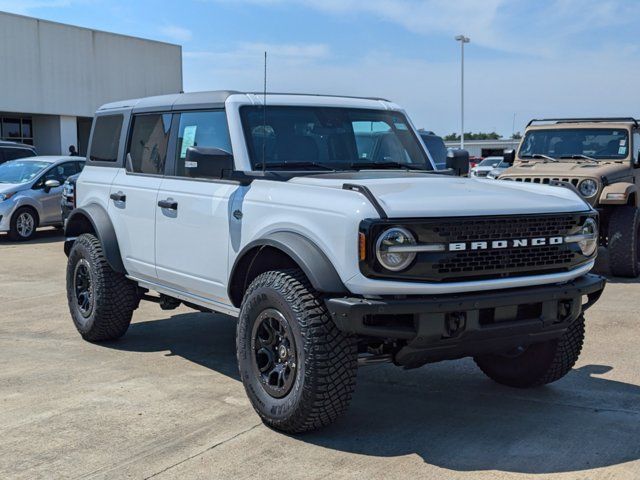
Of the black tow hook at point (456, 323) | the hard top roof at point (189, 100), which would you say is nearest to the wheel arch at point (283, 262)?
the black tow hook at point (456, 323)

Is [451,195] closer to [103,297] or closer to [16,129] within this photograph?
[103,297]

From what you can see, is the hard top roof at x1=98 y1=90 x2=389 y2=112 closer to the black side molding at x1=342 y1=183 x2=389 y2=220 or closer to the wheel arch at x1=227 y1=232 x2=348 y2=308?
the wheel arch at x1=227 y1=232 x2=348 y2=308

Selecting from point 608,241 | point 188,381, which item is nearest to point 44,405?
point 188,381

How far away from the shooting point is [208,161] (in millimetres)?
4965

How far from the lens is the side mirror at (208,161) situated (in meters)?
4.95

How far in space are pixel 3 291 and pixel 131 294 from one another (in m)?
3.52

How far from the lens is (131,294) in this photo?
21.6ft

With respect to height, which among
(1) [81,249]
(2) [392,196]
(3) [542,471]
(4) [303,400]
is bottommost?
(3) [542,471]

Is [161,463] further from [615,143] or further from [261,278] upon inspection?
[615,143]

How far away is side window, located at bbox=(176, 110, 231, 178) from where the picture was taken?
543 centimetres

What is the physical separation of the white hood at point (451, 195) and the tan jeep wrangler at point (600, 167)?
16.1 ft

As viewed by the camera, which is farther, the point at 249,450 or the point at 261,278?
the point at 261,278

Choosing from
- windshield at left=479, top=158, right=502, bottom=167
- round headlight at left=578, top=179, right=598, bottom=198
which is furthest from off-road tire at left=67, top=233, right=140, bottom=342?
windshield at left=479, top=158, right=502, bottom=167

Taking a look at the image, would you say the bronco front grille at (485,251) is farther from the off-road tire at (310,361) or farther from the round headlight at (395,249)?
the off-road tire at (310,361)
